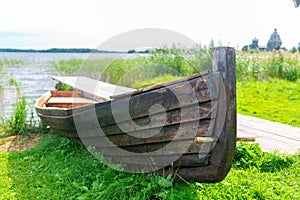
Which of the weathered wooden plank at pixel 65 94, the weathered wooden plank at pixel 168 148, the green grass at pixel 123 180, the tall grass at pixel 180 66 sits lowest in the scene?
the green grass at pixel 123 180

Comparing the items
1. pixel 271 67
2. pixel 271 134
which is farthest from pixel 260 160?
pixel 271 67

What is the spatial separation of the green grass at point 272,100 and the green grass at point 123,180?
7.07 feet

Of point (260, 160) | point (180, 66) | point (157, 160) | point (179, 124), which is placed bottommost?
point (260, 160)

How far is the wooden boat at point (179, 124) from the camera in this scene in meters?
2.17

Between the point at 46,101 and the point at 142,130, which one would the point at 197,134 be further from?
the point at 46,101

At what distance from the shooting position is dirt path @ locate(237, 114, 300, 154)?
375cm

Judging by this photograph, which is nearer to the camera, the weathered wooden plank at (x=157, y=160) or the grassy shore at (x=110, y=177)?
the weathered wooden plank at (x=157, y=160)

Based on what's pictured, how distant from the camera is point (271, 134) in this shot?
169 inches

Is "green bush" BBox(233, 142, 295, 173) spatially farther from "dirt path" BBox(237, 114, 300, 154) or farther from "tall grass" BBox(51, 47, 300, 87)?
"tall grass" BBox(51, 47, 300, 87)

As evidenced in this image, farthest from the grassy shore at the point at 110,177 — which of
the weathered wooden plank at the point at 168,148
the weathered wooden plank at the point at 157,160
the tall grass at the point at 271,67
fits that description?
the tall grass at the point at 271,67

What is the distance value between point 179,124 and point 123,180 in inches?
31.7

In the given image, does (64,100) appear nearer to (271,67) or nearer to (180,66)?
(180,66)

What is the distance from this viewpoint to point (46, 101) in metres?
5.10

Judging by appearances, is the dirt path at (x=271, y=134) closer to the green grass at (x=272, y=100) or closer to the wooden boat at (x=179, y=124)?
the green grass at (x=272, y=100)
